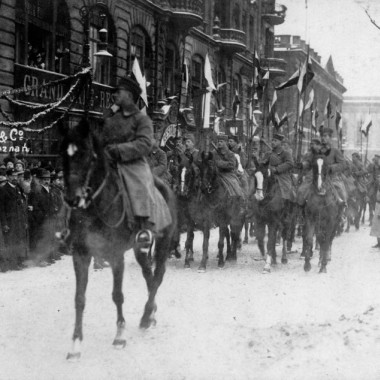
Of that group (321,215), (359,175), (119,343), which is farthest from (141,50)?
(119,343)

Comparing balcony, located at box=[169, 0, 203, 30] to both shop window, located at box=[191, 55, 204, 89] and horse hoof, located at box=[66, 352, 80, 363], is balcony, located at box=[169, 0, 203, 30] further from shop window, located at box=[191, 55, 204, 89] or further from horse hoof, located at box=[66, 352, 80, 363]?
horse hoof, located at box=[66, 352, 80, 363]

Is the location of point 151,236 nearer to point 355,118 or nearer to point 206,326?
point 206,326

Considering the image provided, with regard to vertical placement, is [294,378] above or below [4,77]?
below

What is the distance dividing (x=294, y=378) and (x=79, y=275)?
7.84 feet

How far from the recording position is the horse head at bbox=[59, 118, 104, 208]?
554 centimetres

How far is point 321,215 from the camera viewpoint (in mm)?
11805

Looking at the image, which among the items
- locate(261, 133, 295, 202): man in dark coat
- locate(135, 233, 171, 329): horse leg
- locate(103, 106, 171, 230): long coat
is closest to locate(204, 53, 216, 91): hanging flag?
locate(261, 133, 295, 202): man in dark coat

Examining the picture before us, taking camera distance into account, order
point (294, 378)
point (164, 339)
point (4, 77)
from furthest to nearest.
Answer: point (4, 77)
point (164, 339)
point (294, 378)

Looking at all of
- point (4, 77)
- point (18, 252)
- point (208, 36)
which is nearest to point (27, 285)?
point (18, 252)

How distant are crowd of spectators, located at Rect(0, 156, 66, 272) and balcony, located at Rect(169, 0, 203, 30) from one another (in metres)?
13.7

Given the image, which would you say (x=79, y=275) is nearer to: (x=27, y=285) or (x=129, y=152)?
(x=129, y=152)

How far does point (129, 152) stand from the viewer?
6.37 m

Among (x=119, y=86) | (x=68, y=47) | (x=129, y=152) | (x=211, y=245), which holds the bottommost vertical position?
(x=211, y=245)

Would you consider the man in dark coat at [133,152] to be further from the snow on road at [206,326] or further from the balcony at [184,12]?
the balcony at [184,12]
